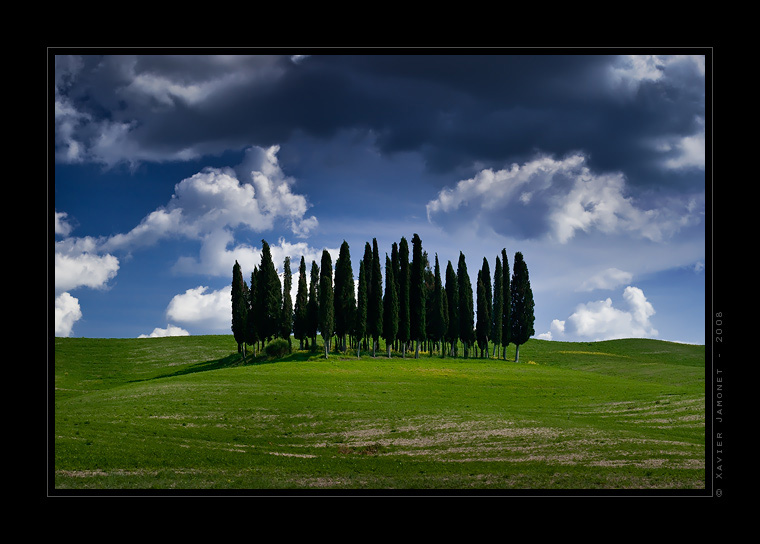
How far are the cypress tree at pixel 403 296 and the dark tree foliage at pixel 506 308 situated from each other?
56.6ft

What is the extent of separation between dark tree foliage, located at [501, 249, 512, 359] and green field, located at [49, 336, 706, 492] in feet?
94.5

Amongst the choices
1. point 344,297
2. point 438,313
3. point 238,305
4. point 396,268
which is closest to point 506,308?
point 438,313

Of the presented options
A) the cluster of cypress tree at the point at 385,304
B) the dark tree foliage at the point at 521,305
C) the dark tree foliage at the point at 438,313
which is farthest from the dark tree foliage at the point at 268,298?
the dark tree foliage at the point at 521,305

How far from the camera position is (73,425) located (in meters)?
27.3

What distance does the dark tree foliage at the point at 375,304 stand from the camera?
242 feet

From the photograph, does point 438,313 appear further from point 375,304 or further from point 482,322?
point 375,304

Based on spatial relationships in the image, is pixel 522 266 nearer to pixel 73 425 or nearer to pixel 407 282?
pixel 407 282
